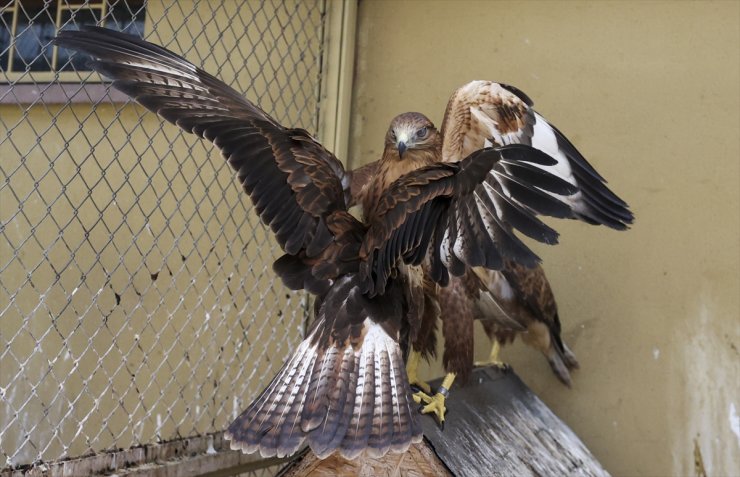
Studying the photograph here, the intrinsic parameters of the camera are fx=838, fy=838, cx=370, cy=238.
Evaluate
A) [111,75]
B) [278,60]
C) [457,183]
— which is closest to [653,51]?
[278,60]

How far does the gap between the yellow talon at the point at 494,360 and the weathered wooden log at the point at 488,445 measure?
0.06 metres

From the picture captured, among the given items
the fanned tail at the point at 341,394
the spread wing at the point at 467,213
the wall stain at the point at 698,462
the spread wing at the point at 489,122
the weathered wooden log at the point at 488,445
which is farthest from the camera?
the wall stain at the point at 698,462

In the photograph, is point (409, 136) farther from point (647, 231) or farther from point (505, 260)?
point (647, 231)

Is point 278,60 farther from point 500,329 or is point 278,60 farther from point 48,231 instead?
point 500,329

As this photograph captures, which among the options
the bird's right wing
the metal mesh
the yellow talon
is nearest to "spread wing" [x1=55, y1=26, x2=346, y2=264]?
the bird's right wing

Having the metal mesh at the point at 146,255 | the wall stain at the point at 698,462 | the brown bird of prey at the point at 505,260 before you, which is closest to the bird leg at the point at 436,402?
the brown bird of prey at the point at 505,260

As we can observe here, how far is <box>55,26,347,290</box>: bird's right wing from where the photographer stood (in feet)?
9.61

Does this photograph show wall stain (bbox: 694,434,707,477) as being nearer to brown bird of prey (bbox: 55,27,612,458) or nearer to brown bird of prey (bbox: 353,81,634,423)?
brown bird of prey (bbox: 353,81,634,423)

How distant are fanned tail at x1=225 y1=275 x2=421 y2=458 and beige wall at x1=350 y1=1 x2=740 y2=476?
173 centimetres

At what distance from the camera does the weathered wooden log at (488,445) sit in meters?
2.72

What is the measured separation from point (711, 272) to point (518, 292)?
3.09 feet

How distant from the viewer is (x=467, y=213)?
2.54 meters

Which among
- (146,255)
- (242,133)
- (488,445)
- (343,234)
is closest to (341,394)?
(343,234)

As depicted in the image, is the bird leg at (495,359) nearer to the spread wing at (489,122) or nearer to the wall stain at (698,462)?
the wall stain at (698,462)
